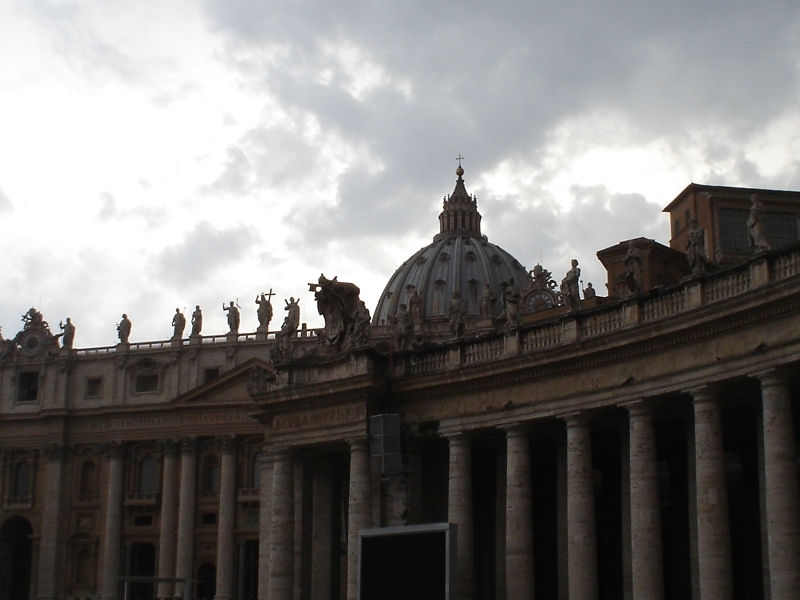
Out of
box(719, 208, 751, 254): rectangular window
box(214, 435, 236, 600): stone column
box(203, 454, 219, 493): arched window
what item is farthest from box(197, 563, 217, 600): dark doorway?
box(719, 208, 751, 254): rectangular window

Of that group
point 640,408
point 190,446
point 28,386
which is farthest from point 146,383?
point 640,408

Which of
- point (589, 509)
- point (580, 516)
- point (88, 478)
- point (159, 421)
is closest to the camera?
point (580, 516)

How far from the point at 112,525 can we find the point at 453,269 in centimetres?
7185

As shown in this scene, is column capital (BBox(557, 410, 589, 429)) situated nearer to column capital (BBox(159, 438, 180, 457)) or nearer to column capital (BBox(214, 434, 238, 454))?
column capital (BBox(214, 434, 238, 454))

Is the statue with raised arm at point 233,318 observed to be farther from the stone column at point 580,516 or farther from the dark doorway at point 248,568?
the stone column at point 580,516

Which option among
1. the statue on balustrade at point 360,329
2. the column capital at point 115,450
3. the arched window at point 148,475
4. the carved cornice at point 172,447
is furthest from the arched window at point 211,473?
the statue on balustrade at point 360,329

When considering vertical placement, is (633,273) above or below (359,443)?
above

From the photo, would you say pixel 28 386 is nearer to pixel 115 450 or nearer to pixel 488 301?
pixel 115 450

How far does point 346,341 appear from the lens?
43656 millimetres

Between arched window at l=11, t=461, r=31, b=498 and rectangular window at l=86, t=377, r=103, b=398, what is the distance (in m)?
8.52

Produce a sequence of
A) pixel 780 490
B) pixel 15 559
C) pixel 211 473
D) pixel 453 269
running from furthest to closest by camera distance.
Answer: pixel 453 269
pixel 15 559
pixel 211 473
pixel 780 490

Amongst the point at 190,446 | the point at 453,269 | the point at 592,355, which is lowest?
the point at 592,355

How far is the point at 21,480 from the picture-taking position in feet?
342

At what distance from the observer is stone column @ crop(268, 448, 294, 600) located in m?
42.6
